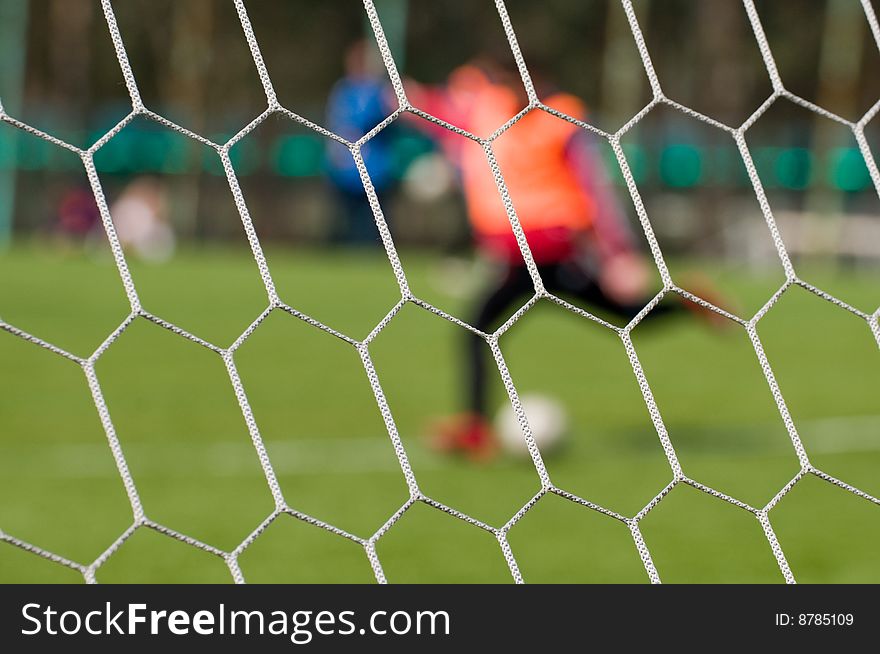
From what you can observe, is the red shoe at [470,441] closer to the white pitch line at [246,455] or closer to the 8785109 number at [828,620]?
the white pitch line at [246,455]

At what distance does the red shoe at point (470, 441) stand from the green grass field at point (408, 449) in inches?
2.4

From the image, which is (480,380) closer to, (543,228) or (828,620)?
(543,228)

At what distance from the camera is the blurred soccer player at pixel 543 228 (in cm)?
466

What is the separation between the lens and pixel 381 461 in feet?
15.6

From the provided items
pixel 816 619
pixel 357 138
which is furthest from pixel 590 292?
pixel 357 138

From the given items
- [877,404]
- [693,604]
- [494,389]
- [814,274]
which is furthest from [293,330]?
[814,274]

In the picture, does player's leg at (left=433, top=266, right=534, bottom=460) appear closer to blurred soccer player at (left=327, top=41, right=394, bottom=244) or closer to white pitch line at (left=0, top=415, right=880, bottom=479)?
white pitch line at (left=0, top=415, right=880, bottom=479)

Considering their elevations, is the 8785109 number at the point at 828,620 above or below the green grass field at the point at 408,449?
below

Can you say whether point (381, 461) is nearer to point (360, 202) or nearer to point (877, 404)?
point (877, 404)

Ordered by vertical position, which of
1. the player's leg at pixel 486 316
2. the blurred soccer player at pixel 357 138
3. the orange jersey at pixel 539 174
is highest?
the blurred soccer player at pixel 357 138

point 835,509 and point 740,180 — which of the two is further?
point 740,180

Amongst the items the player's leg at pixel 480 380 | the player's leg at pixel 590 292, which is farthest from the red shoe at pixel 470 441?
the player's leg at pixel 590 292

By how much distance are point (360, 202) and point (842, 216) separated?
5955 mm

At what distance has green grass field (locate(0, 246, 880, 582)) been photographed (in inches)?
137
